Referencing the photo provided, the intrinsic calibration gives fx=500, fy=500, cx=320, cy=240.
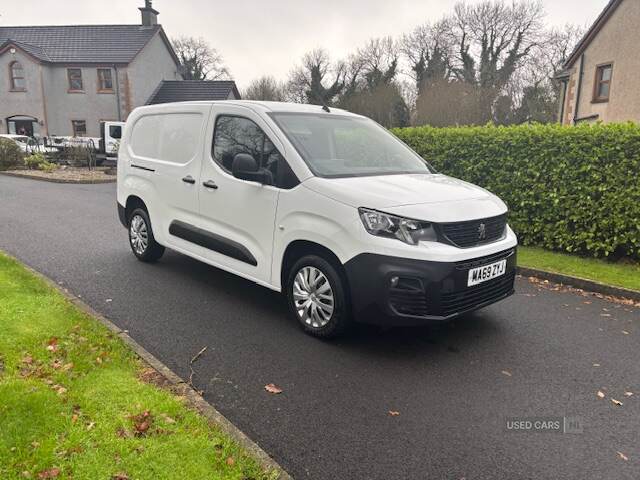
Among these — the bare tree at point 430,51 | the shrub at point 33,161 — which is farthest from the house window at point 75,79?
the bare tree at point 430,51

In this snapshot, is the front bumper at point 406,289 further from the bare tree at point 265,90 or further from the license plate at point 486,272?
the bare tree at point 265,90

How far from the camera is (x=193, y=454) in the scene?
2.74m

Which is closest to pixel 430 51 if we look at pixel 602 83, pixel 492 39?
pixel 492 39

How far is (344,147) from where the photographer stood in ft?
16.5

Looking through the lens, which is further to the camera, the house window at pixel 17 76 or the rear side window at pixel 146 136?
the house window at pixel 17 76

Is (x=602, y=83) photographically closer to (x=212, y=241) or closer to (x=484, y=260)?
(x=484, y=260)

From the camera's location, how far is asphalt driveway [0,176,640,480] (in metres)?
2.94

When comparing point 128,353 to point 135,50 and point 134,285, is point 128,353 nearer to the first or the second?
point 134,285

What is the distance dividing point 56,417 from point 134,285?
3.09m

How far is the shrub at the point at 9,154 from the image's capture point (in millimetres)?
22125

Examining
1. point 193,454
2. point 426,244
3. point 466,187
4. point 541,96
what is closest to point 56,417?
point 193,454

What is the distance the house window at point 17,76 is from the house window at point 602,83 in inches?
1368

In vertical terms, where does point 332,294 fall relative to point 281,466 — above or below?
above

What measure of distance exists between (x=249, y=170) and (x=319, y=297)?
133 cm
